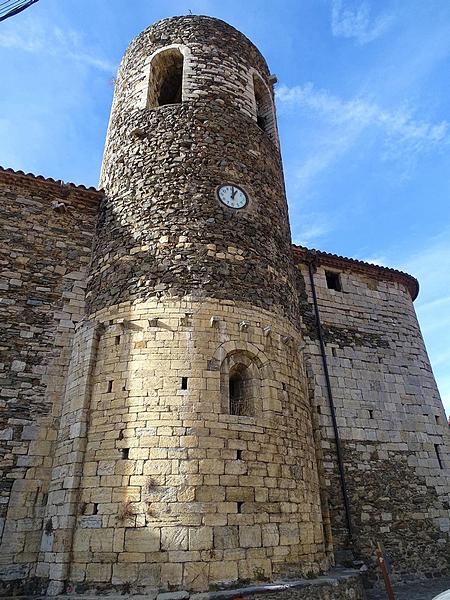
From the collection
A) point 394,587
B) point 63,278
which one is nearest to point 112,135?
point 63,278

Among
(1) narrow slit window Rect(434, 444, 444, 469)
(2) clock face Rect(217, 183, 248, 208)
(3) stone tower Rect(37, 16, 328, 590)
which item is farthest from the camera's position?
(1) narrow slit window Rect(434, 444, 444, 469)

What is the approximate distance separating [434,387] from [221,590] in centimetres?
766

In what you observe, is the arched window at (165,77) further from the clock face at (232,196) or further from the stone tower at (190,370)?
the clock face at (232,196)

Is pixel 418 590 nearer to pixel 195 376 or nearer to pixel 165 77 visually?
pixel 195 376

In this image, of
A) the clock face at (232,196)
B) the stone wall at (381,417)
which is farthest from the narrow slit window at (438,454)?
the clock face at (232,196)

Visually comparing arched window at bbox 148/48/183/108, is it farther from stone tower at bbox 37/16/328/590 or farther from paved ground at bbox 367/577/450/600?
paved ground at bbox 367/577/450/600

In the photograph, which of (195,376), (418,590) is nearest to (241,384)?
(195,376)

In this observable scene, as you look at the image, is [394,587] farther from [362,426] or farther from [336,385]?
[336,385]

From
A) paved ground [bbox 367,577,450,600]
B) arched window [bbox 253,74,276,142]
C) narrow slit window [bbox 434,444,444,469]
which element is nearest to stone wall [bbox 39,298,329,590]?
paved ground [bbox 367,577,450,600]

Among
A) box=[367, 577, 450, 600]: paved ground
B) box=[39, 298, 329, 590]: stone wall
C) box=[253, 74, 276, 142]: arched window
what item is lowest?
box=[367, 577, 450, 600]: paved ground

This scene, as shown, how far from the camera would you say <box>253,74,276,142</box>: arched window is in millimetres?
10805

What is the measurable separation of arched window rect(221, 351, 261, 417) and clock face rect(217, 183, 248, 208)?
9.48 ft

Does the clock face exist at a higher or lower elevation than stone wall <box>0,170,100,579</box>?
higher

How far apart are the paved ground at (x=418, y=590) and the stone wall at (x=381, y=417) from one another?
8.0 inches
